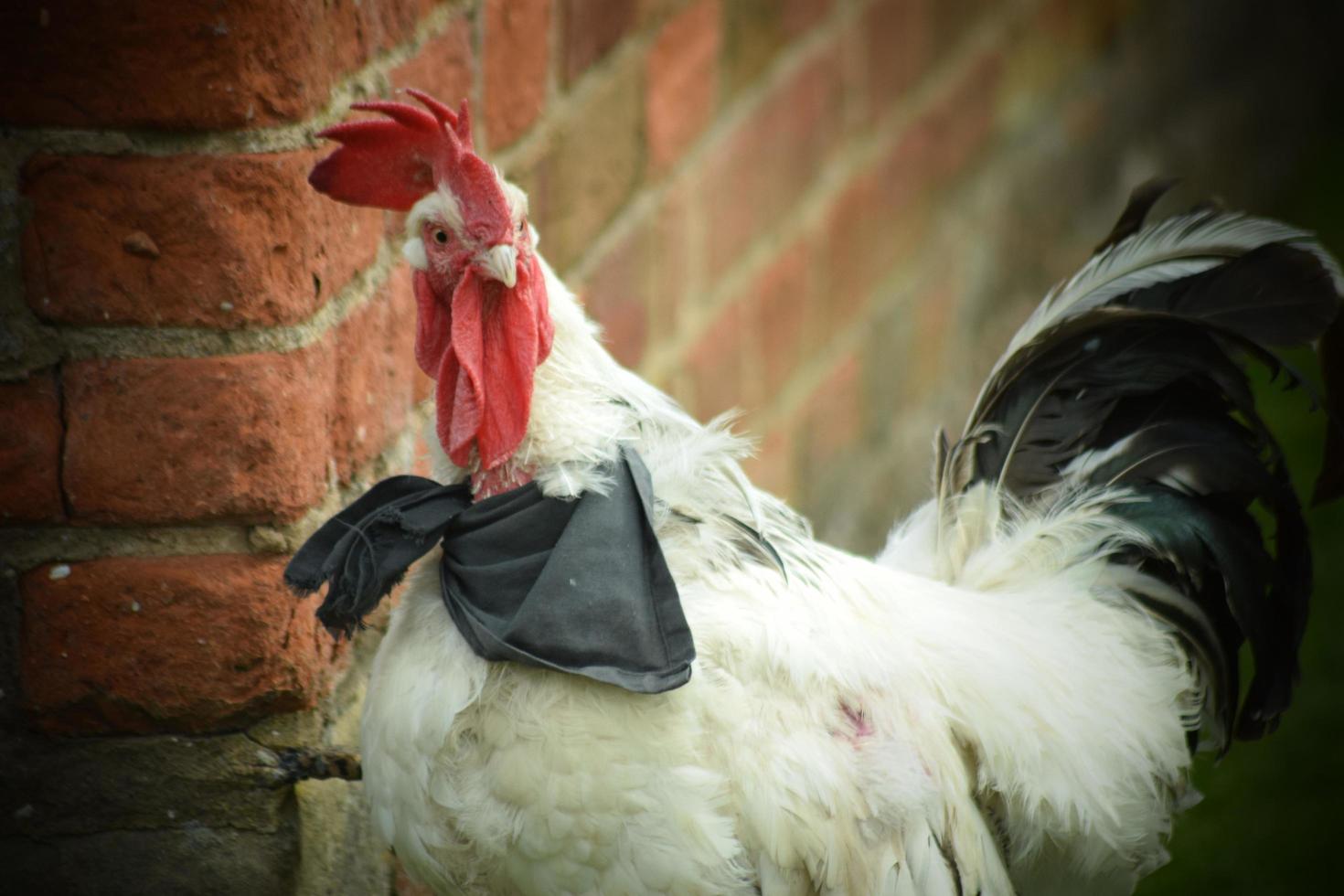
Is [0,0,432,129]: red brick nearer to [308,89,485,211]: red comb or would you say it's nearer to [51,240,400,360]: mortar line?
[308,89,485,211]: red comb

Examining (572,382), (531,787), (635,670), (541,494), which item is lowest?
(531,787)

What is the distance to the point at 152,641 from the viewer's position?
166 cm

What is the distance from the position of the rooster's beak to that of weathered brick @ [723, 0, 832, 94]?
6.63ft

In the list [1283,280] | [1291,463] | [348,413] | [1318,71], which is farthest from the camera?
[1318,71]

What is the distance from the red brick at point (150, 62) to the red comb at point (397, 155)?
0.44 ft

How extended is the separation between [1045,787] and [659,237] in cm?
169

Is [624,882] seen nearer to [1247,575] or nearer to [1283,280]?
[1247,575]

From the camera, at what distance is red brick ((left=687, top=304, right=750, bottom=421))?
341 centimetres

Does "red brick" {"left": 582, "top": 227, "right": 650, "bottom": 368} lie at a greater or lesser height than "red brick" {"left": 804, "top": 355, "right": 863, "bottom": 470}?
greater

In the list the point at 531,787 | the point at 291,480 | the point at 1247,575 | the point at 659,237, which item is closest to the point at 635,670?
the point at 531,787

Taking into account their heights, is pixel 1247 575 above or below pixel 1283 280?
below

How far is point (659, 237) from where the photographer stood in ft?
10.3

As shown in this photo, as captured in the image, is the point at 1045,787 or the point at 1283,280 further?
the point at 1283,280

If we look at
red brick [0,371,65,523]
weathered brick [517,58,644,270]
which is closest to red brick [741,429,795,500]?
weathered brick [517,58,644,270]
